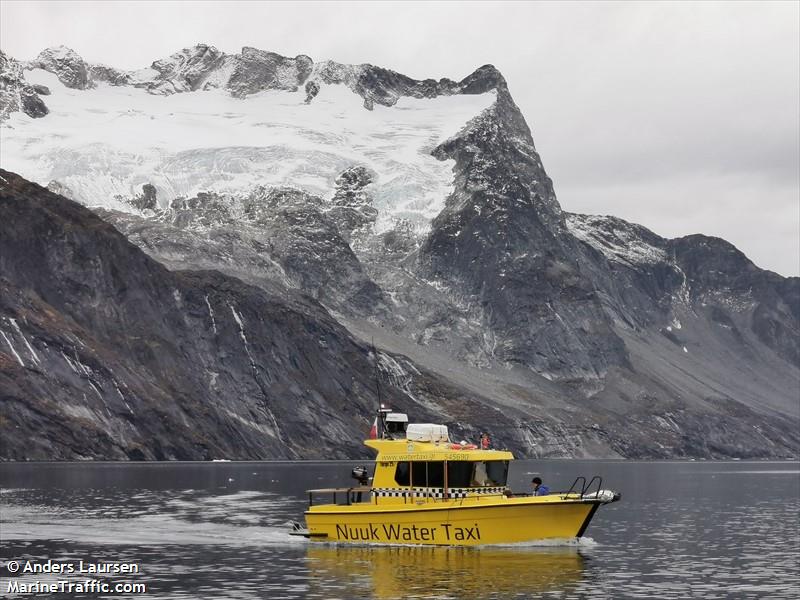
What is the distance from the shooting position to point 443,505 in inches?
2697

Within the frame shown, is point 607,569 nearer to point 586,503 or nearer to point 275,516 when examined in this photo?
point 586,503

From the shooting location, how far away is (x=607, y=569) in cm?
6538

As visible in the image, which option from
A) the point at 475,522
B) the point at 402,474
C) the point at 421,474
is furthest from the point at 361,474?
the point at 475,522

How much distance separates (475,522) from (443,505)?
6.04ft

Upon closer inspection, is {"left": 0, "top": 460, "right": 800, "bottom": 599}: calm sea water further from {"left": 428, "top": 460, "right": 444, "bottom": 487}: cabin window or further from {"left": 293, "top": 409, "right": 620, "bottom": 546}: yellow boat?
{"left": 428, "top": 460, "right": 444, "bottom": 487}: cabin window

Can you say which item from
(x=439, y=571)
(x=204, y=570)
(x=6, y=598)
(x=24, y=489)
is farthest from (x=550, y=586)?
(x=24, y=489)

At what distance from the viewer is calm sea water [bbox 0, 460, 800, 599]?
57.5 m

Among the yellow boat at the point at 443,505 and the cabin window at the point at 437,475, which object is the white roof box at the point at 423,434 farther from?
the cabin window at the point at 437,475

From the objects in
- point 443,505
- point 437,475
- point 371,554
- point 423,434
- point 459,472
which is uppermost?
point 423,434

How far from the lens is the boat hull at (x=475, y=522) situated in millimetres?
67938

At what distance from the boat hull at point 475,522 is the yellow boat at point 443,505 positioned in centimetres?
5

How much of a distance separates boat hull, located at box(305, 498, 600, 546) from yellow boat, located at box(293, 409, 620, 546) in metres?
0.05

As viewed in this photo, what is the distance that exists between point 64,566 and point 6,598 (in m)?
11.2

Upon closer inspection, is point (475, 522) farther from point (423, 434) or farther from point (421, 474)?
point (423, 434)
